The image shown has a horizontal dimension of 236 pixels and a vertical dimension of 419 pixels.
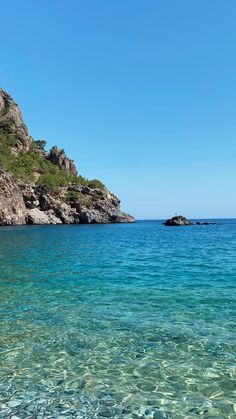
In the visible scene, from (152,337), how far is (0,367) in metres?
4.17

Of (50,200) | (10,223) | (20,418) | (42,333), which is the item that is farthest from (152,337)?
(50,200)

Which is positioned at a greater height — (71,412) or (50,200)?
(50,200)

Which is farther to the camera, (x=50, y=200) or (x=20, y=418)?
(x=50, y=200)

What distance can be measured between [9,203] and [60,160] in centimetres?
6525

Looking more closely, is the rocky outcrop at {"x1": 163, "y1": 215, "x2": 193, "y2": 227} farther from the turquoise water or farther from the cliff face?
the turquoise water

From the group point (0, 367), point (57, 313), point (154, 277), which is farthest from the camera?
point (154, 277)

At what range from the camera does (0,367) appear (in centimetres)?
802

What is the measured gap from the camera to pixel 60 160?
163m

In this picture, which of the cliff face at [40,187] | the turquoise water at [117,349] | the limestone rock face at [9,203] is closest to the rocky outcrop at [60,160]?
the cliff face at [40,187]

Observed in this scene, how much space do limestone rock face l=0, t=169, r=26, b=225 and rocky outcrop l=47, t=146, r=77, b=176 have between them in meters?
55.9

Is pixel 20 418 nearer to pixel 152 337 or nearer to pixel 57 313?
pixel 152 337

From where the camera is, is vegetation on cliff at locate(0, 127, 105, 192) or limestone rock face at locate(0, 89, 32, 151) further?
limestone rock face at locate(0, 89, 32, 151)

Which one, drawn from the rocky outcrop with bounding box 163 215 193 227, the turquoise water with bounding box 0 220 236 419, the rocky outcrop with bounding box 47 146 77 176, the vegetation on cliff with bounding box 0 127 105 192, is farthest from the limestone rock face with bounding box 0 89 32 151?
the turquoise water with bounding box 0 220 236 419

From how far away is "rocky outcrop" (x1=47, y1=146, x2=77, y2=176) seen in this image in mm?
162750
